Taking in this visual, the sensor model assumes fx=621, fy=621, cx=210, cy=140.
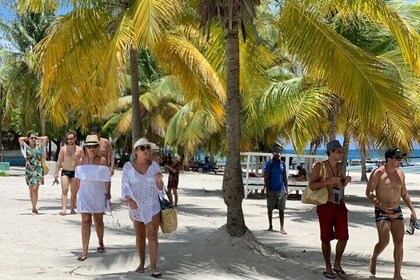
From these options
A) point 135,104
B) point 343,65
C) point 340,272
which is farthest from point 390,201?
point 135,104

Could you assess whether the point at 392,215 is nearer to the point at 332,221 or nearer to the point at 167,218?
the point at 332,221

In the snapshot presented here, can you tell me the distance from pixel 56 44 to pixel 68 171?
2644 mm

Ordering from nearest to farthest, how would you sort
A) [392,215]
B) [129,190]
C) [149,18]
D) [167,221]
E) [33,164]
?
[129,190] < [167,221] < [392,215] < [149,18] < [33,164]

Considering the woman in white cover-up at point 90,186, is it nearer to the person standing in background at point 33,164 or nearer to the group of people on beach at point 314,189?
the group of people on beach at point 314,189

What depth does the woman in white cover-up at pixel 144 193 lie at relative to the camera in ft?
21.9

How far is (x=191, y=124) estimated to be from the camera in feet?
73.7

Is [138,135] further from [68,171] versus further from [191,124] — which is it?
[191,124]

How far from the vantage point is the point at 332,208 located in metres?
7.17

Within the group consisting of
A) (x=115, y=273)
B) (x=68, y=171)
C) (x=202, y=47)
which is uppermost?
(x=202, y=47)

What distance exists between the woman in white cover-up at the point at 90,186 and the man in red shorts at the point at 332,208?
2626 millimetres

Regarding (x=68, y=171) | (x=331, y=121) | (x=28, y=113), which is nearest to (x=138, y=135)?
(x=68, y=171)

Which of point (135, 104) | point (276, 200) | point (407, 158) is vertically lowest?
point (276, 200)

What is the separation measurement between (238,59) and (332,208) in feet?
8.72

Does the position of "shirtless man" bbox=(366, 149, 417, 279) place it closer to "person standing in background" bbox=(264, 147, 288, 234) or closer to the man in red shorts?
the man in red shorts
